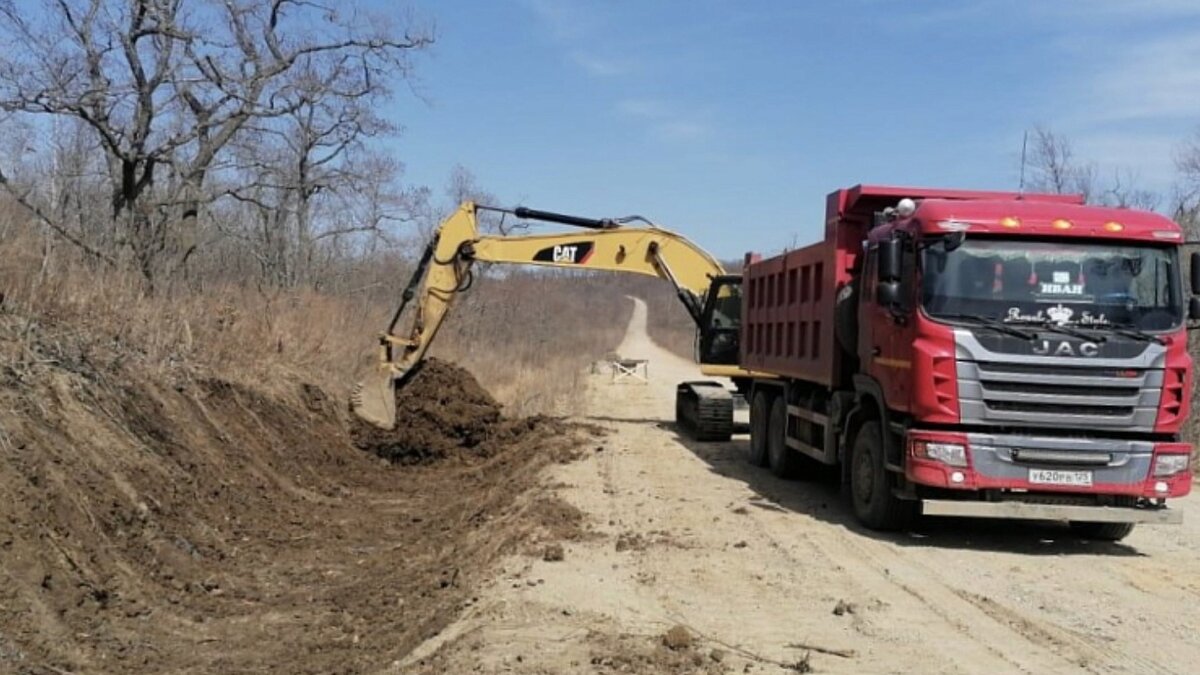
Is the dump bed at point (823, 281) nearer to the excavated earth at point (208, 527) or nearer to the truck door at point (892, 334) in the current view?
the truck door at point (892, 334)

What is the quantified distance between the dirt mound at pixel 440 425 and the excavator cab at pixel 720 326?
9.64 feet

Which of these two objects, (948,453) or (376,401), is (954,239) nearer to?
(948,453)

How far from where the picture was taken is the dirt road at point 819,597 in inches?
249

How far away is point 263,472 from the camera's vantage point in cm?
1238

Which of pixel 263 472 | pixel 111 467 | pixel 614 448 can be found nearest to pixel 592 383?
pixel 614 448

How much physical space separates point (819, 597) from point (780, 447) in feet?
21.3

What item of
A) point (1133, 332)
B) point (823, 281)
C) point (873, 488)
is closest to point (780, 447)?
point (823, 281)

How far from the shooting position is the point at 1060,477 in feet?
30.8

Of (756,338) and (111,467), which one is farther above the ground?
(756,338)

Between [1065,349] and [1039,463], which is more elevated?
[1065,349]

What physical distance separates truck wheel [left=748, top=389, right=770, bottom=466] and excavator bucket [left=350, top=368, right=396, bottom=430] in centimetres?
515

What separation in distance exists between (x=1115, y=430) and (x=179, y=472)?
27.0ft

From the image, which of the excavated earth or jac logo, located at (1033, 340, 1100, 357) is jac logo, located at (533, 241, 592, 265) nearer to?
the excavated earth

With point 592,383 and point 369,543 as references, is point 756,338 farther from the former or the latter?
point 592,383
